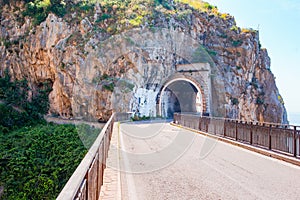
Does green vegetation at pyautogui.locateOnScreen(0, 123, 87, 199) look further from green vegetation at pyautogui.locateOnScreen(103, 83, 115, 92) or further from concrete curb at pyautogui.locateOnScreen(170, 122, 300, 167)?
concrete curb at pyautogui.locateOnScreen(170, 122, 300, 167)

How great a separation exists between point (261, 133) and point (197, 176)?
4685 mm

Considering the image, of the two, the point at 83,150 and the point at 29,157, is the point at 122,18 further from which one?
the point at 29,157

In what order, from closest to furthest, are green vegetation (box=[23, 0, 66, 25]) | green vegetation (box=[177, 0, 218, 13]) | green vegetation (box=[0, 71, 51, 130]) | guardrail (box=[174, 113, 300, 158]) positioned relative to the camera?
1. guardrail (box=[174, 113, 300, 158])
2. green vegetation (box=[0, 71, 51, 130])
3. green vegetation (box=[23, 0, 66, 25])
4. green vegetation (box=[177, 0, 218, 13])

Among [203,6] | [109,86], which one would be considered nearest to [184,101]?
[109,86]

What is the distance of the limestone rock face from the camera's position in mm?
27891

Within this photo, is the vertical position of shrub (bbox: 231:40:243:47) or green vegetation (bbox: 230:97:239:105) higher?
shrub (bbox: 231:40:243:47)

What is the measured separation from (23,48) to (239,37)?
33.0 m

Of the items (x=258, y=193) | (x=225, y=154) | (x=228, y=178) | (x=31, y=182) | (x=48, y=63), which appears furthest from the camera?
(x=48, y=63)

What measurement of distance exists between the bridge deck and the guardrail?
714 millimetres

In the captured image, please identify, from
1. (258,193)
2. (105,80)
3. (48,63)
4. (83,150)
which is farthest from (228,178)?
(48,63)

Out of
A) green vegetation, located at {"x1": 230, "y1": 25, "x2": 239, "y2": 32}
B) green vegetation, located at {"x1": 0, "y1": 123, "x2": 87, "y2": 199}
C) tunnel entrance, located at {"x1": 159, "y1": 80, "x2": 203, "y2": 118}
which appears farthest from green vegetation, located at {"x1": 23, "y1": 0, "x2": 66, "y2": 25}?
green vegetation, located at {"x1": 230, "y1": 25, "x2": 239, "y2": 32}

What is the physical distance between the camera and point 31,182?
53.2 ft

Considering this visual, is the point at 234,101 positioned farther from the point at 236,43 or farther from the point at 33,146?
the point at 33,146

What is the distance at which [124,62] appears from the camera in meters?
28.9
